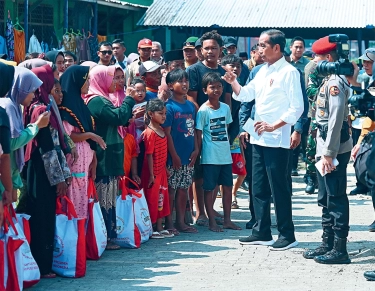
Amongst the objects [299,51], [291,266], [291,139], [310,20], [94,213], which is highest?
[310,20]

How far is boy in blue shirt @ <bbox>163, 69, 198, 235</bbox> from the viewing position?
8148 mm

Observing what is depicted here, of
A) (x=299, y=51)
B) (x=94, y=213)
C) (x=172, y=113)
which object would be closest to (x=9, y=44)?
(x=299, y=51)

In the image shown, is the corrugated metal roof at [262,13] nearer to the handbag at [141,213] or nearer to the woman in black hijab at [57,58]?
the woman in black hijab at [57,58]

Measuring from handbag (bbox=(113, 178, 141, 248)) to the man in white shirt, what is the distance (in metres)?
1.27

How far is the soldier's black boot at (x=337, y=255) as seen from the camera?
6.84 m

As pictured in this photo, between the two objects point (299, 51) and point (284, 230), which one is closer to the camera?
point (284, 230)

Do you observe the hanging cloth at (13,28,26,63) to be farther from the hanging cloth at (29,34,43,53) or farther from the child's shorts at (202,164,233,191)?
the child's shorts at (202,164,233,191)

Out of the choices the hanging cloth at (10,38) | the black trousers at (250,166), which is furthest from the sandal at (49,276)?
the hanging cloth at (10,38)

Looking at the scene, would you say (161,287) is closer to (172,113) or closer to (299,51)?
(172,113)

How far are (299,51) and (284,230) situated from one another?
5.82 metres

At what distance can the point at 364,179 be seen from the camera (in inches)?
257

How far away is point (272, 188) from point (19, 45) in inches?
324

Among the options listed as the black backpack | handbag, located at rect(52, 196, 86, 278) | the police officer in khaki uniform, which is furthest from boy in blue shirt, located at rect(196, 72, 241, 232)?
handbag, located at rect(52, 196, 86, 278)

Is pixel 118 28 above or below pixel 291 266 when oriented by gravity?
above
